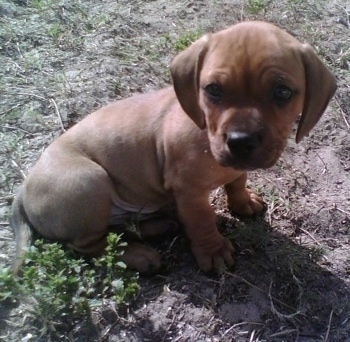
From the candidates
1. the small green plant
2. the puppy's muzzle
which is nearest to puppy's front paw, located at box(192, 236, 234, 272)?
the puppy's muzzle

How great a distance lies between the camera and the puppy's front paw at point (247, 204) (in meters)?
5.00

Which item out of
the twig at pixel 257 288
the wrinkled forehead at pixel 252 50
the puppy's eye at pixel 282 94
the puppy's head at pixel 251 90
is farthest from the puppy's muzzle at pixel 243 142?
the twig at pixel 257 288

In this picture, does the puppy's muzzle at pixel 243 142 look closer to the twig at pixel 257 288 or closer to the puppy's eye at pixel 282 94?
the puppy's eye at pixel 282 94

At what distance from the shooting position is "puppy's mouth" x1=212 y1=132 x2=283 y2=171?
3.67 m

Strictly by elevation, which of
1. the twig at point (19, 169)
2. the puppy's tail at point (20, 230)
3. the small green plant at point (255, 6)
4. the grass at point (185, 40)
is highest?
the small green plant at point (255, 6)

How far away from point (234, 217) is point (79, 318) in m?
1.68

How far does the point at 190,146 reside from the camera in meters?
4.31

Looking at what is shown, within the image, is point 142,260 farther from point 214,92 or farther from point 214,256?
point 214,92

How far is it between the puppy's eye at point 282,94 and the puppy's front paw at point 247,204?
132cm

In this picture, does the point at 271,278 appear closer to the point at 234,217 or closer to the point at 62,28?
the point at 234,217

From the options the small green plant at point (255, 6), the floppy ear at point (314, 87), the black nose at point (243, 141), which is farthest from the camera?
the small green plant at point (255, 6)

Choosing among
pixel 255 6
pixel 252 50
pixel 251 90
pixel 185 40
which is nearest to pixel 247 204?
pixel 251 90

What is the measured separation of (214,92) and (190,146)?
56 centimetres

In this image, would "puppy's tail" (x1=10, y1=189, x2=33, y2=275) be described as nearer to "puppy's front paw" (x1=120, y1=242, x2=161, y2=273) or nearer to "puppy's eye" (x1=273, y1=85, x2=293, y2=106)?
"puppy's front paw" (x1=120, y1=242, x2=161, y2=273)
